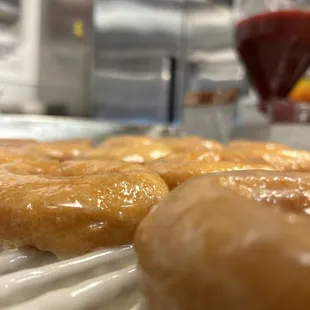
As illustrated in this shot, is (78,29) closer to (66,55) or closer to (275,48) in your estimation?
(66,55)

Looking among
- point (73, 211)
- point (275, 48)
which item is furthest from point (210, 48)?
point (73, 211)

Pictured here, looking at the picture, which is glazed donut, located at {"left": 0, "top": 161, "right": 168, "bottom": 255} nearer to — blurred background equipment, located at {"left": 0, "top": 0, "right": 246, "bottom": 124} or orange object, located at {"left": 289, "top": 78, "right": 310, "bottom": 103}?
orange object, located at {"left": 289, "top": 78, "right": 310, "bottom": 103}

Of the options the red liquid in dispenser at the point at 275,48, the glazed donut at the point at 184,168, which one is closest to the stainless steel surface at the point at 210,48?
the red liquid in dispenser at the point at 275,48

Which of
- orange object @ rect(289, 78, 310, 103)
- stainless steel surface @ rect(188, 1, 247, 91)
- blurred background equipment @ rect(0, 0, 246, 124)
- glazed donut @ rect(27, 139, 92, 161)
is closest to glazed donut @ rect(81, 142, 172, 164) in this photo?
glazed donut @ rect(27, 139, 92, 161)

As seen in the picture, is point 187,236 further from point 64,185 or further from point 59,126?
point 59,126

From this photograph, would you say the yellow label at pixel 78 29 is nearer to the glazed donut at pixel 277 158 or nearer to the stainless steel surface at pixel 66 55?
the stainless steel surface at pixel 66 55

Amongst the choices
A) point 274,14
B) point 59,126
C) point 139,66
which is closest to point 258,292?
point 274,14
